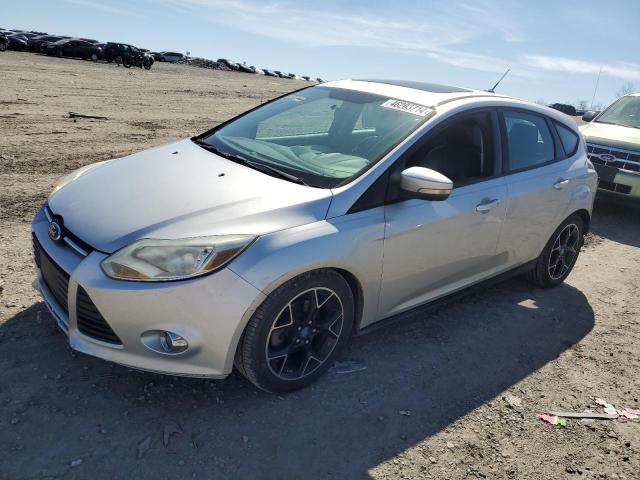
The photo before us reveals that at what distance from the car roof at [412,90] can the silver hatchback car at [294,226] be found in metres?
0.02

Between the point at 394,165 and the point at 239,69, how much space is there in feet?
190

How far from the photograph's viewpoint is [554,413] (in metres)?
3.29

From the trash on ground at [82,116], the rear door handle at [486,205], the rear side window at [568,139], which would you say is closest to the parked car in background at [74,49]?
the trash on ground at [82,116]

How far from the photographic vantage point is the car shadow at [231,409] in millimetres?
2574

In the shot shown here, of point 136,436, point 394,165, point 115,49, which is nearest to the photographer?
point 136,436

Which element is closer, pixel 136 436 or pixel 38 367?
pixel 136 436

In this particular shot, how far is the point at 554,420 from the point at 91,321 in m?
2.70

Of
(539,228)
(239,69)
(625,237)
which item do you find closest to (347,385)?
(539,228)

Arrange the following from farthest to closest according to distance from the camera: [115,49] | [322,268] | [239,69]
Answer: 1. [239,69]
2. [115,49]
3. [322,268]

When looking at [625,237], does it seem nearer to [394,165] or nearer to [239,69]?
[394,165]

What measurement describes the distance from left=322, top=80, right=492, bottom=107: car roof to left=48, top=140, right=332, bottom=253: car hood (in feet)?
4.11

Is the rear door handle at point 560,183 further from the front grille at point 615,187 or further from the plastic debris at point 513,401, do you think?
the front grille at point 615,187

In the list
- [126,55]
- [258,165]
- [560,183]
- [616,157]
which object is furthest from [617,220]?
[126,55]

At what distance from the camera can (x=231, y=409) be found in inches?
117
